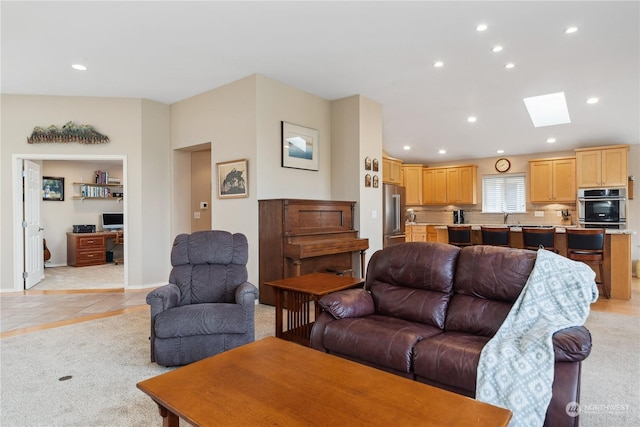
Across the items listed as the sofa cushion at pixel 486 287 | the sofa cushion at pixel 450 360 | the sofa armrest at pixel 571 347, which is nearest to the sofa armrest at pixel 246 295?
the sofa cushion at pixel 450 360

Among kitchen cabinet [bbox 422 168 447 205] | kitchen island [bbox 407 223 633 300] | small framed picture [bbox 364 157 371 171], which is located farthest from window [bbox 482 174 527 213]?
small framed picture [bbox 364 157 371 171]

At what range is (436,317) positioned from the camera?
252 centimetres

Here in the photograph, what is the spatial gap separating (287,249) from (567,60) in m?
4.04

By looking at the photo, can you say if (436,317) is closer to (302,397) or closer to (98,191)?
(302,397)

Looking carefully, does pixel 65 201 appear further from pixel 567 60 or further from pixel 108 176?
pixel 567 60

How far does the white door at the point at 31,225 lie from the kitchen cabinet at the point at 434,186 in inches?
319

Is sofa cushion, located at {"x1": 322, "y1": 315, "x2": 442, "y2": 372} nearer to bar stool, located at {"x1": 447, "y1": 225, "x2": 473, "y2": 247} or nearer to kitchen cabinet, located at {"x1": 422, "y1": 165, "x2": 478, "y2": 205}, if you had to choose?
bar stool, located at {"x1": 447, "y1": 225, "x2": 473, "y2": 247}

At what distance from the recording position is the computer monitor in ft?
28.0

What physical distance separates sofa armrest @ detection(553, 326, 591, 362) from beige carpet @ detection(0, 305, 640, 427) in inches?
22.0

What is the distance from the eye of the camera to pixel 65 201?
8.16 meters

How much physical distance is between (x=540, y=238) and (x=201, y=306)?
4734 millimetres

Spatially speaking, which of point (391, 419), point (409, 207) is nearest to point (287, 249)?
point (391, 419)

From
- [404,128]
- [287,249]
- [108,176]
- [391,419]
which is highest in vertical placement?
[404,128]

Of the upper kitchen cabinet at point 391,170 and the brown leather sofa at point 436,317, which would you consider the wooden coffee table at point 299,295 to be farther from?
the upper kitchen cabinet at point 391,170
